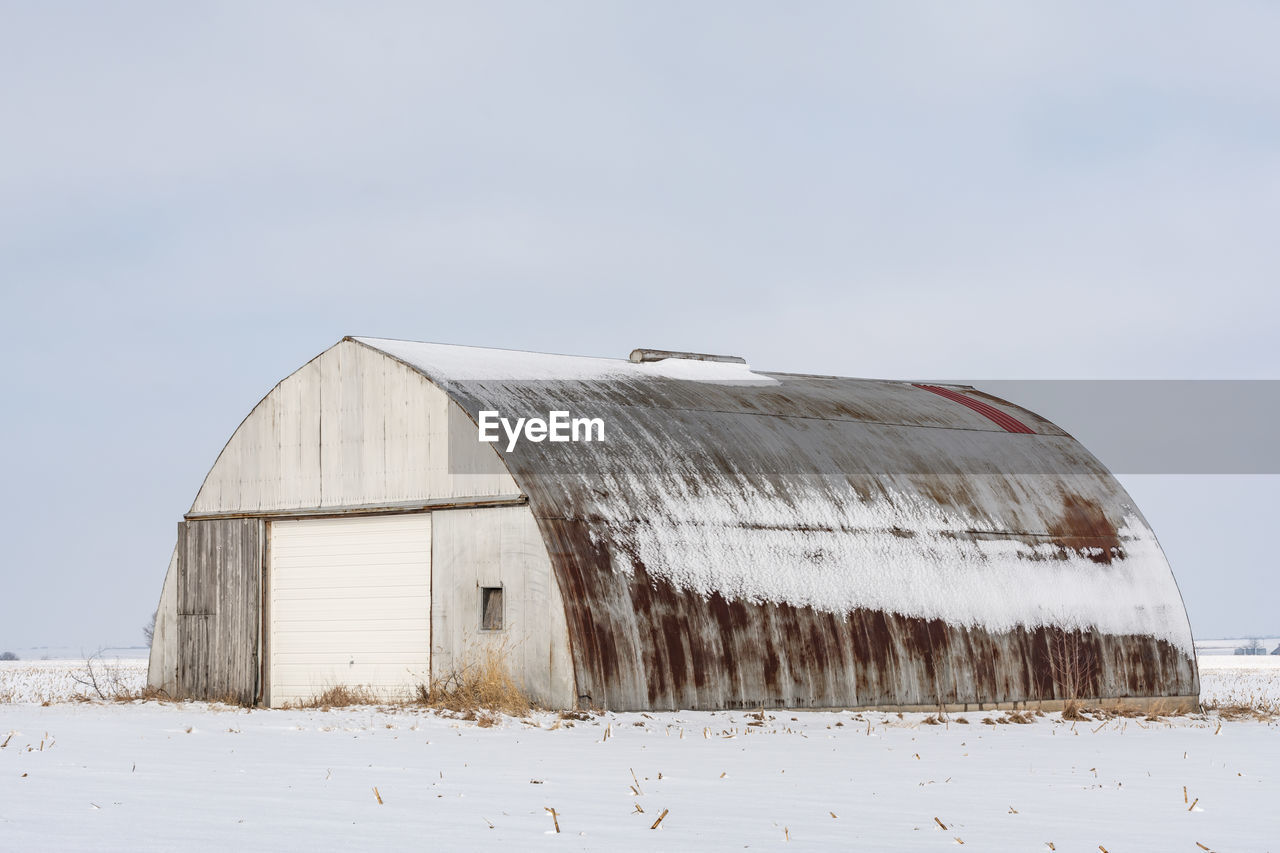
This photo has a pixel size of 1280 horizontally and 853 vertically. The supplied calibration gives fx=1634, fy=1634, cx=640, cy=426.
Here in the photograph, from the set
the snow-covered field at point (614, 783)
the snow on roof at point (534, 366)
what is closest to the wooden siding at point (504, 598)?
the snow-covered field at point (614, 783)

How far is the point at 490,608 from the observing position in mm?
22766

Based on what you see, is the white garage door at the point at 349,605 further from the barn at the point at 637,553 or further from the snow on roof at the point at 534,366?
the snow on roof at the point at 534,366

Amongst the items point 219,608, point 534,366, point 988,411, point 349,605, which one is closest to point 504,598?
point 349,605

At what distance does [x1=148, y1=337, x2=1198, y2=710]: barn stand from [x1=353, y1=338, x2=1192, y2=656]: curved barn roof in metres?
0.05

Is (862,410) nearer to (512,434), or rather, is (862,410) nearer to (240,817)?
(512,434)

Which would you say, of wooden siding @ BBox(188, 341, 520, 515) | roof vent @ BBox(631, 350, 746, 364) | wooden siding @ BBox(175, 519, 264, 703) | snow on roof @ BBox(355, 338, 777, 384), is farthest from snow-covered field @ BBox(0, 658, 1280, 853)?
roof vent @ BBox(631, 350, 746, 364)

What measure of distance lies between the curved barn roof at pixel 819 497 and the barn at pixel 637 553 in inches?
2.1

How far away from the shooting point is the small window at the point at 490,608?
22.6 meters

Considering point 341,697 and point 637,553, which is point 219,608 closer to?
point 341,697

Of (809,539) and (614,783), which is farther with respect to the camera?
(809,539)

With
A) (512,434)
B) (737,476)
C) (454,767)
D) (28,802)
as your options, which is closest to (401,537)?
(512,434)

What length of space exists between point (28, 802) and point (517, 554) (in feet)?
35.4

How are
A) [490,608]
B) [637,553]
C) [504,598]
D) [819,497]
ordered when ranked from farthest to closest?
[819,497]
[490,608]
[637,553]
[504,598]

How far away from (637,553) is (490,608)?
7.31 feet
